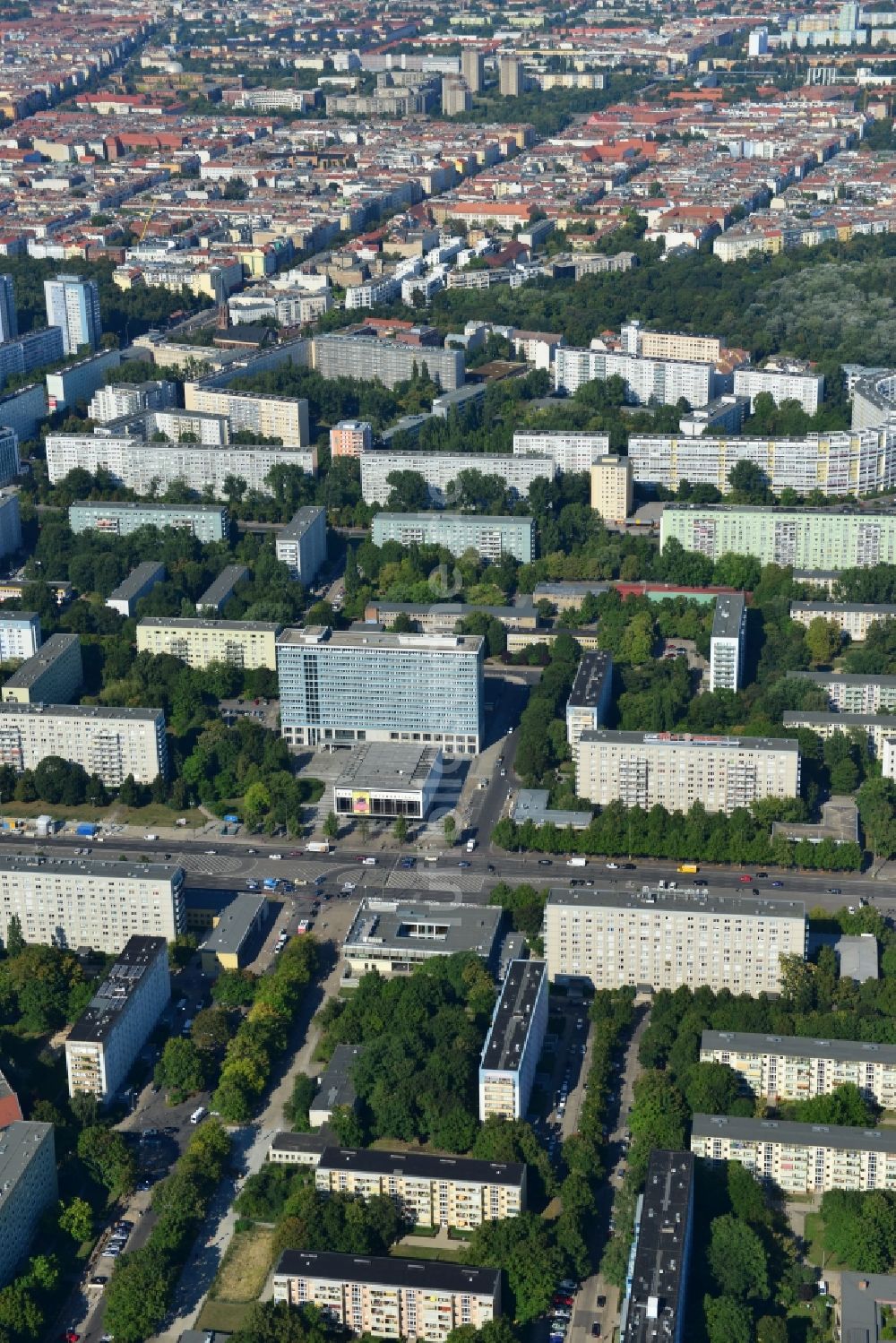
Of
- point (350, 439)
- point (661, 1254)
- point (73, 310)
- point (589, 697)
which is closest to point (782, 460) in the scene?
point (350, 439)

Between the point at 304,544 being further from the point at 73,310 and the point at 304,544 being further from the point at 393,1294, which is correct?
the point at 393,1294

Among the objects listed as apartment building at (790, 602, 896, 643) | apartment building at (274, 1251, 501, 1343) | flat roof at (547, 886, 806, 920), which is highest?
apartment building at (790, 602, 896, 643)

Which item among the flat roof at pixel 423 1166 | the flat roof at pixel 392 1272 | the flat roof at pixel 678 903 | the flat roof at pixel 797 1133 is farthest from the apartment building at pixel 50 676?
the flat roof at pixel 797 1133

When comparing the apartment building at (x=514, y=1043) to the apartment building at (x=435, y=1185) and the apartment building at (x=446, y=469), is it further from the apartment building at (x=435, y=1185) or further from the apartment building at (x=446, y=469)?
the apartment building at (x=446, y=469)

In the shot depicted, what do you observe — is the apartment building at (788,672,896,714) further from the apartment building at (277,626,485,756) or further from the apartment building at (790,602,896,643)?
the apartment building at (277,626,485,756)

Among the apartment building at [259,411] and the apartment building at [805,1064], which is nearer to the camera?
the apartment building at [805,1064]

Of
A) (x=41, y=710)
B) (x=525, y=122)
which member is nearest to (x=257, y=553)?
(x=41, y=710)

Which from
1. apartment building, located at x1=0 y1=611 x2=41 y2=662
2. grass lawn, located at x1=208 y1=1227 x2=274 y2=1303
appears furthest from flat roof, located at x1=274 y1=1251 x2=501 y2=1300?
apartment building, located at x1=0 y1=611 x2=41 y2=662
